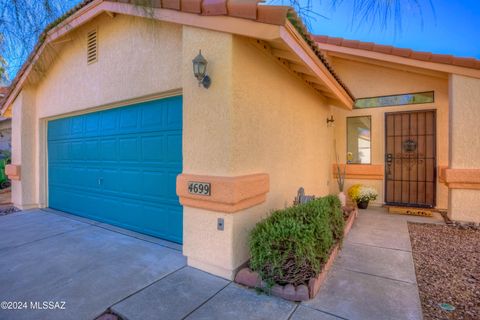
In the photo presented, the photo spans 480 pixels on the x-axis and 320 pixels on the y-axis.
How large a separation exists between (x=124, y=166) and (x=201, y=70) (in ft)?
10.7

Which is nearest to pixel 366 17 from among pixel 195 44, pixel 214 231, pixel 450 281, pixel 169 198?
pixel 195 44

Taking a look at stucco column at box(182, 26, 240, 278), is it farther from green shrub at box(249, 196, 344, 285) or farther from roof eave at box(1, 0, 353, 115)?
green shrub at box(249, 196, 344, 285)

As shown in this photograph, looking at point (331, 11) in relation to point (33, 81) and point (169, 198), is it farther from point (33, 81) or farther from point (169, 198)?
point (33, 81)

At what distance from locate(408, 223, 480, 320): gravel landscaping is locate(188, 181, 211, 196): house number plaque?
2858mm

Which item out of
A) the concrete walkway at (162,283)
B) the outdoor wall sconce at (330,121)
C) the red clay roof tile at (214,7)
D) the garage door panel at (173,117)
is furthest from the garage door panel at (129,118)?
the outdoor wall sconce at (330,121)

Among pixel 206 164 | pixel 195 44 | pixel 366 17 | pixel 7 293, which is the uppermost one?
pixel 195 44

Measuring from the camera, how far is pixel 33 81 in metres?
7.42

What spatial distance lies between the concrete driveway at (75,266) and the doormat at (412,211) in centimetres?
631

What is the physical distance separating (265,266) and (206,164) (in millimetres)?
1585

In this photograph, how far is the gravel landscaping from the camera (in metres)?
2.75

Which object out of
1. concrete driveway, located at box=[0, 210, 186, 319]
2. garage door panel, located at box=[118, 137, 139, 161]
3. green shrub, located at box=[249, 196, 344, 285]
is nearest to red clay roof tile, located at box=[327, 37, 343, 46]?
green shrub, located at box=[249, 196, 344, 285]

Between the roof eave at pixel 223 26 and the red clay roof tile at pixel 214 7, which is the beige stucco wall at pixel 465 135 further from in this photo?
the red clay roof tile at pixel 214 7

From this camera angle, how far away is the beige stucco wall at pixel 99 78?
4.47 m

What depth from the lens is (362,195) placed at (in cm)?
755
